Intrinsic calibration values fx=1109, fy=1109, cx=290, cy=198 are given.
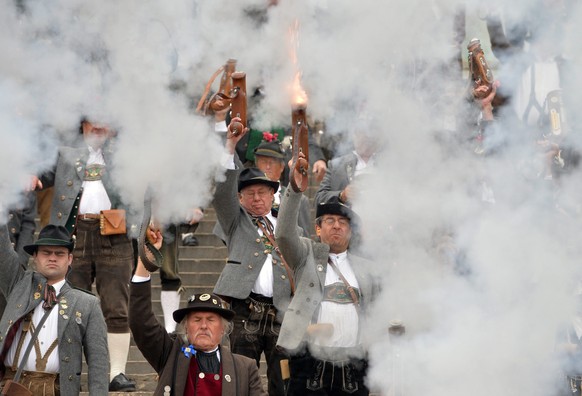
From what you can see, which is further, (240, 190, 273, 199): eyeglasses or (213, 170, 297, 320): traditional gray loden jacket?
(240, 190, 273, 199): eyeglasses

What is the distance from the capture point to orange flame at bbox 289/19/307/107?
29.9ft

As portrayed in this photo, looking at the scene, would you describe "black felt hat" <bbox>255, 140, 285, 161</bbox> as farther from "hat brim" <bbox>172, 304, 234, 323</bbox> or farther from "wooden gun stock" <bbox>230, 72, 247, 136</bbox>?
"hat brim" <bbox>172, 304, 234, 323</bbox>

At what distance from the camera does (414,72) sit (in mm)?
10453

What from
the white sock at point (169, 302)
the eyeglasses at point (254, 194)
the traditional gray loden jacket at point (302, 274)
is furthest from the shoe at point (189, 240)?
Result: the traditional gray loden jacket at point (302, 274)

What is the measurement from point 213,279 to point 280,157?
2.30 m

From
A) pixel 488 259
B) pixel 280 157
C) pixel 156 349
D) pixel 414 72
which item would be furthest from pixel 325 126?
pixel 156 349

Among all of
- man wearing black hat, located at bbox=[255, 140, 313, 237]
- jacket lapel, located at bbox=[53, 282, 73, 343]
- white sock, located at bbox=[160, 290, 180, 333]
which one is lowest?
jacket lapel, located at bbox=[53, 282, 73, 343]

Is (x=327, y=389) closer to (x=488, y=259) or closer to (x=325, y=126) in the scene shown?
(x=488, y=259)

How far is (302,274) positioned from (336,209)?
26.3 inches

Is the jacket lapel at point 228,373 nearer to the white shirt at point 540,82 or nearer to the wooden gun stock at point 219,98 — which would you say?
the wooden gun stock at point 219,98

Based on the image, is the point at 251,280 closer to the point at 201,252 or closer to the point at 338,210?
the point at 338,210

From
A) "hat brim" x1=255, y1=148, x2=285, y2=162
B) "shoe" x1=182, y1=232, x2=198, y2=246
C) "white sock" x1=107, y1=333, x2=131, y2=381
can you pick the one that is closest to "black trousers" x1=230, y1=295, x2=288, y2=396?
"white sock" x1=107, y1=333, x2=131, y2=381

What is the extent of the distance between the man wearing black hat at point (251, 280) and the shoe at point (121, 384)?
1.25m

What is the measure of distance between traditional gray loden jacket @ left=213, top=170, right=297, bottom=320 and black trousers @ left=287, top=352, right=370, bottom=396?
24.1 inches
